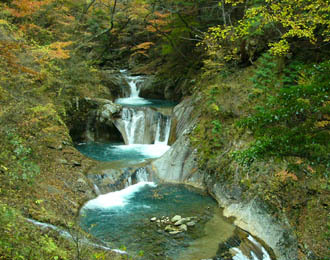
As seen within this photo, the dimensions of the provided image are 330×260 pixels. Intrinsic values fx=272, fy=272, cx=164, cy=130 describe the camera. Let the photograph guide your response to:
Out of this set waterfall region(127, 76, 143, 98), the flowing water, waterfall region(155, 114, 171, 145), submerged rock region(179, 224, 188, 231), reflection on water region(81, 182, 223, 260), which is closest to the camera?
the flowing water

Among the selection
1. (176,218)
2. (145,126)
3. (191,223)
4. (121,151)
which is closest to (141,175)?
(176,218)

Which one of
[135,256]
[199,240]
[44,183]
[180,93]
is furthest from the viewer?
[180,93]

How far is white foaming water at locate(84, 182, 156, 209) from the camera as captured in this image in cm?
830

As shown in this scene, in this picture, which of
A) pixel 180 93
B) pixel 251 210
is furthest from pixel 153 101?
pixel 251 210

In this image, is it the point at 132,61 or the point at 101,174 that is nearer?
the point at 101,174

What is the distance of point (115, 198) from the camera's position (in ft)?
28.8

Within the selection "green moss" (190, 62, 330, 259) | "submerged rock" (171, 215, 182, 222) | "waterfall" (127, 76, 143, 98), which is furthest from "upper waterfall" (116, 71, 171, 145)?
"submerged rock" (171, 215, 182, 222)

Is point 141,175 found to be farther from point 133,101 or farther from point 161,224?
point 133,101

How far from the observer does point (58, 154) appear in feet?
32.1

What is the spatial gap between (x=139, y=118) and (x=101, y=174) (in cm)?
577

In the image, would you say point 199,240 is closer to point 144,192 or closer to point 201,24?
point 144,192

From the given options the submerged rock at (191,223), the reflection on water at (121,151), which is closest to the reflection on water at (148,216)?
the submerged rock at (191,223)

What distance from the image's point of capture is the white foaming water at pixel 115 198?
8.30 m

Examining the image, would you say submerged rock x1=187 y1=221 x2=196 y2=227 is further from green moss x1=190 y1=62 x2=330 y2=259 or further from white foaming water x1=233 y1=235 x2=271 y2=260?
green moss x1=190 y1=62 x2=330 y2=259
